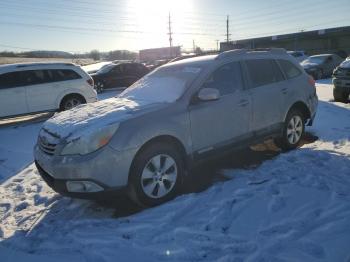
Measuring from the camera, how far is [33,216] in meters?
4.82

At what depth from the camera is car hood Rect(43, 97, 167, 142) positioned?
4.62 meters

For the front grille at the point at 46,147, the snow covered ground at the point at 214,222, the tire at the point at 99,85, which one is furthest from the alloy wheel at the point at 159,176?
the tire at the point at 99,85

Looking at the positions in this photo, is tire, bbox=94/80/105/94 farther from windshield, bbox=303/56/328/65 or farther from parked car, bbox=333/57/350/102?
windshield, bbox=303/56/328/65

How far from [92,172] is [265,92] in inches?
124

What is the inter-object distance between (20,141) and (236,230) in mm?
6848

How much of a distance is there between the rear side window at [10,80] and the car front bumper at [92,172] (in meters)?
8.21

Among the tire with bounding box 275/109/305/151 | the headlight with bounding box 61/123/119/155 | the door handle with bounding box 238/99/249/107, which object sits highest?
the door handle with bounding box 238/99/249/107

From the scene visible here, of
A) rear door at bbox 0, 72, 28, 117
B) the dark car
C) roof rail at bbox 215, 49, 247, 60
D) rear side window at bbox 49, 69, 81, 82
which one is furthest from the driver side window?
the dark car

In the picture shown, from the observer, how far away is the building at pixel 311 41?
149ft

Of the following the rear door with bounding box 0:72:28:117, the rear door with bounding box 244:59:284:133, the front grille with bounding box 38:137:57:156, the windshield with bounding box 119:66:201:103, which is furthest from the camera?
the rear door with bounding box 0:72:28:117

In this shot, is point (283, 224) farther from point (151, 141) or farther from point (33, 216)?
point (33, 216)

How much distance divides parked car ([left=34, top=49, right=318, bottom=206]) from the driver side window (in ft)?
0.05

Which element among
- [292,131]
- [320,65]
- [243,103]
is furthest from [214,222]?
[320,65]

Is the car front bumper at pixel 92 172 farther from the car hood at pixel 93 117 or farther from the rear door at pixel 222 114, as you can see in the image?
the rear door at pixel 222 114
